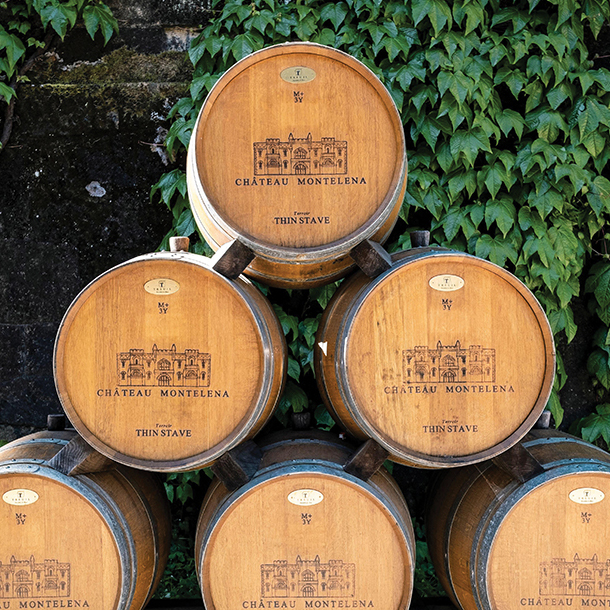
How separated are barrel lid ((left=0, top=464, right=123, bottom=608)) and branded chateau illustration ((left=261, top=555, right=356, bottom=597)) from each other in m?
0.47

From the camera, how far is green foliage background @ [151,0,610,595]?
257 centimetres

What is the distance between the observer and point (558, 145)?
2.62 m

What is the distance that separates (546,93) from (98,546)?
2672 millimetres

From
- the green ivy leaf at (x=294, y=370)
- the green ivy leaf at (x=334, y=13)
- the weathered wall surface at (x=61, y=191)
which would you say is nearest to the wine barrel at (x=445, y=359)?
the green ivy leaf at (x=294, y=370)

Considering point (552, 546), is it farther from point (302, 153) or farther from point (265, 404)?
point (302, 153)

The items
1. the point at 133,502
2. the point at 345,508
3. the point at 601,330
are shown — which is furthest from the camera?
the point at 601,330

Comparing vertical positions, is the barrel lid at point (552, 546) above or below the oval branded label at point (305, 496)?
below

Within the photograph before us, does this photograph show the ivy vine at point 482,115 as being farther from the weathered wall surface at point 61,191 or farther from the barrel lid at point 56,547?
the barrel lid at point 56,547

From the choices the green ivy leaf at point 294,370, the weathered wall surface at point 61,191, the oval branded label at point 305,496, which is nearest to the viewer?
the oval branded label at point 305,496

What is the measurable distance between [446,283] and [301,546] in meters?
0.93

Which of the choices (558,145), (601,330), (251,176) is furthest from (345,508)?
(558,145)

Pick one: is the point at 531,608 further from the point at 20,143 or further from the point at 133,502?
the point at 20,143

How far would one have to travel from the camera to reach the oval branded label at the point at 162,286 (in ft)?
5.61

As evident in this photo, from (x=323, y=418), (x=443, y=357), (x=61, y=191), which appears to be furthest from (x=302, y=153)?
(x=61, y=191)
